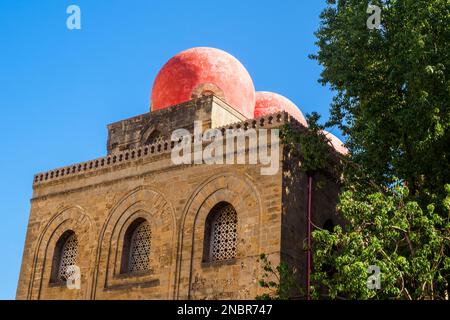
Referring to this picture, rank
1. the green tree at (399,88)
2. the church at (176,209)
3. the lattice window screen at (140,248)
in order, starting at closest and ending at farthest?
the green tree at (399,88), the church at (176,209), the lattice window screen at (140,248)

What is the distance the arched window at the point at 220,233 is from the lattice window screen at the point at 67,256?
3.34m

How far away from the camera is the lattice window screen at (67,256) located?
564 inches

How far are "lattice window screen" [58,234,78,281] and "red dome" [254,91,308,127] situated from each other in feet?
17.5

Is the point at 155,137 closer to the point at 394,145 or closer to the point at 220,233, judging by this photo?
the point at 220,233

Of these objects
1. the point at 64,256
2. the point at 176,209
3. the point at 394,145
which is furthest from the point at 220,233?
the point at 64,256

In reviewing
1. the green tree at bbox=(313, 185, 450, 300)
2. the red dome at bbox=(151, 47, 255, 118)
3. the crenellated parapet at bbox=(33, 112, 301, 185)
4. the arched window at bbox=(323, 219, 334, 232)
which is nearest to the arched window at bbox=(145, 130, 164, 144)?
the red dome at bbox=(151, 47, 255, 118)

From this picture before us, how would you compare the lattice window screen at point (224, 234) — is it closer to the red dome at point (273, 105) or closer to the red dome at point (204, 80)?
the red dome at point (204, 80)


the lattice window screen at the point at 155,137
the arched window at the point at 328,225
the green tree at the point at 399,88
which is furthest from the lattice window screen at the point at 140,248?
the green tree at the point at 399,88

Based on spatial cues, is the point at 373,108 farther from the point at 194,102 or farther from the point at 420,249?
the point at 194,102

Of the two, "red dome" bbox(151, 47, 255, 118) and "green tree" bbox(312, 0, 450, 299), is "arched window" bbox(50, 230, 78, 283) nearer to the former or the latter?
"red dome" bbox(151, 47, 255, 118)

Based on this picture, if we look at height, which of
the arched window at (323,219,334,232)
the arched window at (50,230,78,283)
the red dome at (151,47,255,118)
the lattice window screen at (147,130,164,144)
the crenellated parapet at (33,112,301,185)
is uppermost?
the red dome at (151,47,255,118)

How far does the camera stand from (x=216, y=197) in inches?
498

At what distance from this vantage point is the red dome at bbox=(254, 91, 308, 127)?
16672 millimetres
